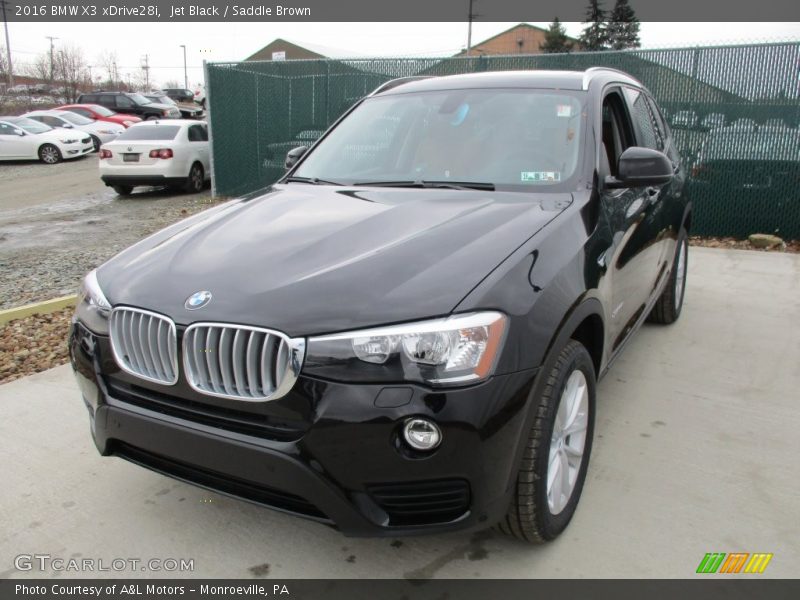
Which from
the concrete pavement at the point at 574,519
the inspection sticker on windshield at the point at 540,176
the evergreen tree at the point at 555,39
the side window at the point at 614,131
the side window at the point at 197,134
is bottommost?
the concrete pavement at the point at 574,519

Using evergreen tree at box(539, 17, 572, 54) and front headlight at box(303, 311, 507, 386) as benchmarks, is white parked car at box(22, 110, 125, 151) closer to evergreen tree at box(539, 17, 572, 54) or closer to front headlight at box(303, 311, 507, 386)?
front headlight at box(303, 311, 507, 386)

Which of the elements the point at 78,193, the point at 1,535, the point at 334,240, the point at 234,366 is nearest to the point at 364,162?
the point at 334,240

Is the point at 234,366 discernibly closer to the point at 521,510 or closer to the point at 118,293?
the point at 118,293

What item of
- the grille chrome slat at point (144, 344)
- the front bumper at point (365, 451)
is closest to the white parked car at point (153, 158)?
the grille chrome slat at point (144, 344)

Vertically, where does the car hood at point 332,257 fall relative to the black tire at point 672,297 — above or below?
above

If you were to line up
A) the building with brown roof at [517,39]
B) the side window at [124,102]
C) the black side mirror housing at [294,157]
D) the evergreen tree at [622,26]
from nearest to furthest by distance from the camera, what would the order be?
the black side mirror housing at [294,157] < the side window at [124,102] < the evergreen tree at [622,26] < the building with brown roof at [517,39]

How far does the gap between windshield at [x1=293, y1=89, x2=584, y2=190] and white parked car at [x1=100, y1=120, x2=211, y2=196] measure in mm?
9989

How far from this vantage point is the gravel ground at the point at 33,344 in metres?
4.53

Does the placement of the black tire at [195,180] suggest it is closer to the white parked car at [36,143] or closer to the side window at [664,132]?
the white parked car at [36,143]

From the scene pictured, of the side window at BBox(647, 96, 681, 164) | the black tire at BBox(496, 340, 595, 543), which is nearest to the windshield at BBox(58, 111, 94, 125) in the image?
the side window at BBox(647, 96, 681, 164)

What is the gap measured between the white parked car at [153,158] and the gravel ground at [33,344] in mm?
7951

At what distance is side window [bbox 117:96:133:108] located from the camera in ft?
98.2

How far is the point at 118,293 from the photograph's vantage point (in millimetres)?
2469

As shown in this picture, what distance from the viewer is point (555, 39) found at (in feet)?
188
